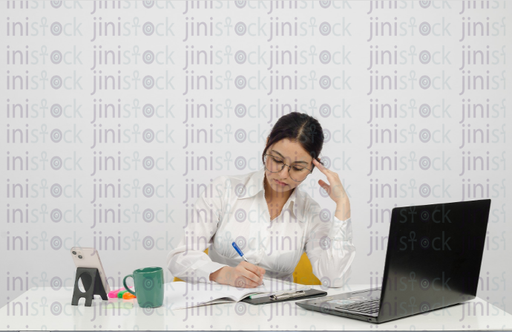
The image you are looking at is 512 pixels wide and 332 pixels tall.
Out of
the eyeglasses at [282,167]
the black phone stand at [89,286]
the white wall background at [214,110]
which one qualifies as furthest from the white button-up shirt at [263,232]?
the white wall background at [214,110]

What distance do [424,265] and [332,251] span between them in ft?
2.10

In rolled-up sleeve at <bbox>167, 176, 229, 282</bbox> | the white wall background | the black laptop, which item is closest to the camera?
the black laptop

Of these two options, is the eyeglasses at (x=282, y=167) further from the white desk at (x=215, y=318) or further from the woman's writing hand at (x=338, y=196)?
the white desk at (x=215, y=318)

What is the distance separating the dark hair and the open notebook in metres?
0.56

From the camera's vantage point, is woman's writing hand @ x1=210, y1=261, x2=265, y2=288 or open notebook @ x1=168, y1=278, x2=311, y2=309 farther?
woman's writing hand @ x1=210, y1=261, x2=265, y2=288

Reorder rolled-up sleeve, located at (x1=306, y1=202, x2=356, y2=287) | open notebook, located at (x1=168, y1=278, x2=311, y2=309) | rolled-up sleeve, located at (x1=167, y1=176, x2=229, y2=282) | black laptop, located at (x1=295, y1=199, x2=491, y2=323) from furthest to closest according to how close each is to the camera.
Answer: rolled-up sleeve, located at (x1=306, y1=202, x2=356, y2=287)
rolled-up sleeve, located at (x1=167, y1=176, x2=229, y2=282)
open notebook, located at (x1=168, y1=278, x2=311, y2=309)
black laptop, located at (x1=295, y1=199, x2=491, y2=323)

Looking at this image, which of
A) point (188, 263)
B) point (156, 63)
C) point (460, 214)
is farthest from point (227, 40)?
point (460, 214)

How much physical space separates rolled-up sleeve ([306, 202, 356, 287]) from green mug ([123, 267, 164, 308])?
0.67m

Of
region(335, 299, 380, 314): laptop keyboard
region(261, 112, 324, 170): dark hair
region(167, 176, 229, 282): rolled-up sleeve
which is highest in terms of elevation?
region(261, 112, 324, 170): dark hair

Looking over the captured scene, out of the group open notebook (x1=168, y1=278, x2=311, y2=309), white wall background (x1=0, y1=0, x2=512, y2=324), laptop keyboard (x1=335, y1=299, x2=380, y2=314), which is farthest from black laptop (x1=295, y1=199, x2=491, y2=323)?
white wall background (x1=0, y1=0, x2=512, y2=324)

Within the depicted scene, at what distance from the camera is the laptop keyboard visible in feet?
3.97

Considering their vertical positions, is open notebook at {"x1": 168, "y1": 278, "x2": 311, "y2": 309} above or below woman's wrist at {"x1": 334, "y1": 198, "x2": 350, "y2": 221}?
below

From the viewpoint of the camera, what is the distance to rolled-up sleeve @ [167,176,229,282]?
1.64 metres

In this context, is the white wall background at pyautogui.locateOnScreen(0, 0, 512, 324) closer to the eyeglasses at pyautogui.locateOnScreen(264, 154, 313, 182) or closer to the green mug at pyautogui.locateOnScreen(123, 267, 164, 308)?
the eyeglasses at pyautogui.locateOnScreen(264, 154, 313, 182)
